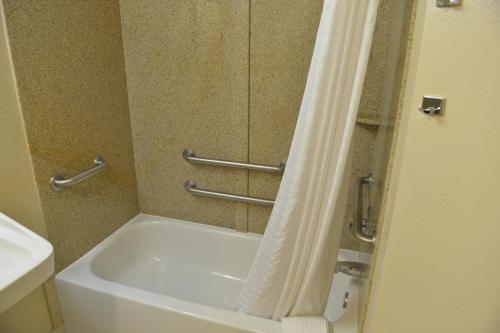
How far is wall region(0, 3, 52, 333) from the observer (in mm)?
1130

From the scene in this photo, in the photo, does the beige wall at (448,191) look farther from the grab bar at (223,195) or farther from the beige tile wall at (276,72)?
the grab bar at (223,195)

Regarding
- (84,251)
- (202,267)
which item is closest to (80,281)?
(84,251)

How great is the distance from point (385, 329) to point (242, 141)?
105cm

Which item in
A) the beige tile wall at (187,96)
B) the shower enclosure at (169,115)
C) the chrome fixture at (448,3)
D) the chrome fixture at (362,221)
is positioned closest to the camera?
the chrome fixture at (448,3)

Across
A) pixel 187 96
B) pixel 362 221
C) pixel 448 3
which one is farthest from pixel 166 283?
pixel 448 3

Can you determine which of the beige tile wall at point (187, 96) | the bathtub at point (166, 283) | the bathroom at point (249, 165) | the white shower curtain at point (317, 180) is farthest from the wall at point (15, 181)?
the white shower curtain at point (317, 180)

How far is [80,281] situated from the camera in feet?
4.45

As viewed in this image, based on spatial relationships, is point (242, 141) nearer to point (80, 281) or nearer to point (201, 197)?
point (201, 197)

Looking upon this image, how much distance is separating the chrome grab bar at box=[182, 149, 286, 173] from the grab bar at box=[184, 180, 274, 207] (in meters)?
0.15

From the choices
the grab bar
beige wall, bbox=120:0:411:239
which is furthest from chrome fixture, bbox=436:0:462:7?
the grab bar

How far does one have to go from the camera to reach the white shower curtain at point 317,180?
0.89 meters

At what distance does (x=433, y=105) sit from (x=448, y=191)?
0.56ft

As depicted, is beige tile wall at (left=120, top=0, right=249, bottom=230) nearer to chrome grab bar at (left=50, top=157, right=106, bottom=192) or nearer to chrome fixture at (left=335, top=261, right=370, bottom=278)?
chrome grab bar at (left=50, top=157, right=106, bottom=192)

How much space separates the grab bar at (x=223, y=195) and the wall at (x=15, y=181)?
2.28 feet
